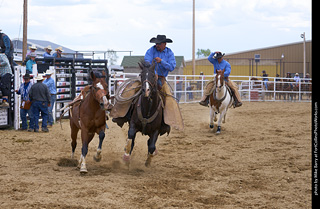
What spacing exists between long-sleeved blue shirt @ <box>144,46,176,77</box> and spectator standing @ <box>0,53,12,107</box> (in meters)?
5.82

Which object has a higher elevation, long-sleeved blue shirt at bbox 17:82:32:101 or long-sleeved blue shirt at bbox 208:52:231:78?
long-sleeved blue shirt at bbox 208:52:231:78

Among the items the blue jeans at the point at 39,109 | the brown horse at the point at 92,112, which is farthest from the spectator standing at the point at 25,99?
the brown horse at the point at 92,112

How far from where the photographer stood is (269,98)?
94.8 ft

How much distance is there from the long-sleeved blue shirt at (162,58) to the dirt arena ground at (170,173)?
1.78m

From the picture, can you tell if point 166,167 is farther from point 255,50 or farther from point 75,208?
point 255,50

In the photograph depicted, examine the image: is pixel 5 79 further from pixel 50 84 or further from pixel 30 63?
pixel 30 63

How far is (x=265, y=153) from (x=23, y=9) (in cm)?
1534

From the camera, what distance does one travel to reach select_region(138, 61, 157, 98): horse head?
6688mm

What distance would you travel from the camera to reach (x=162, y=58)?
8000 millimetres

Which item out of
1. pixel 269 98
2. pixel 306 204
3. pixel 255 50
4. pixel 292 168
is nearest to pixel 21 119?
pixel 292 168

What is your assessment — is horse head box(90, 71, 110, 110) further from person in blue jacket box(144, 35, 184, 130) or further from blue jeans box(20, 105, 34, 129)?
blue jeans box(20, 105, 34, 129)

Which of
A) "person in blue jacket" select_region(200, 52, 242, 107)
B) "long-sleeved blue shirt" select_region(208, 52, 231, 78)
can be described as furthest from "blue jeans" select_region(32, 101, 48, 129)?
"long-sleeved blue shirt" select_region(208, 52, 231, 78)

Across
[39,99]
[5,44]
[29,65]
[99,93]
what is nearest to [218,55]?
[39,99]

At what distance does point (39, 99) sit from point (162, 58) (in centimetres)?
574
